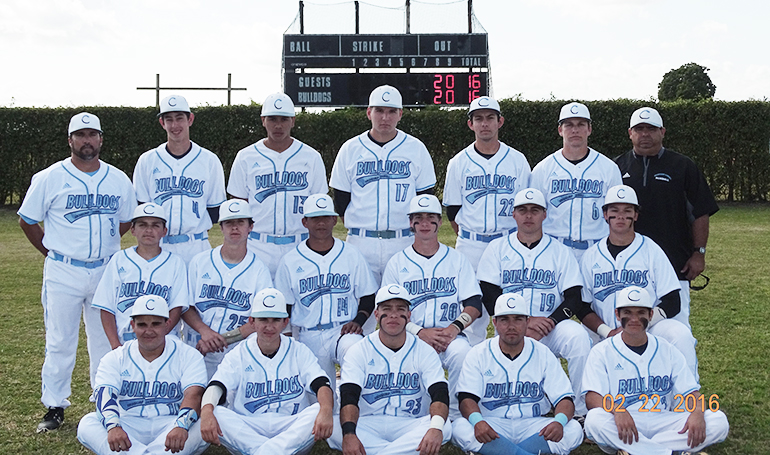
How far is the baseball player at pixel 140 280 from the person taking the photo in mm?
5117

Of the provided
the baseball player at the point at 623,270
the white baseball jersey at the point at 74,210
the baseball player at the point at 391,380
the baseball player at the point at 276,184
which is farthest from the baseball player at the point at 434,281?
the white baseball jersey at the point at 74,210

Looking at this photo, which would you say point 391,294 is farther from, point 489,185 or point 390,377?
point 489,185

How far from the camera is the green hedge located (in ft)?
57.1

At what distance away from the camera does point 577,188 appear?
18.7ft

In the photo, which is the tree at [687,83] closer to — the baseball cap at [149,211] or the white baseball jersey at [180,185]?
the white baseball jersey at [180,185]

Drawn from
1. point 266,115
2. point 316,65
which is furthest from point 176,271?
point 316,65

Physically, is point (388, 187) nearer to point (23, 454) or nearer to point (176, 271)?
point (176, 271)

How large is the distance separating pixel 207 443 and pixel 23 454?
47.2 inches

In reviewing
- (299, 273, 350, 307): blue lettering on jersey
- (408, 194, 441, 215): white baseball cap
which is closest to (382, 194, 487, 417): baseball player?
(408, 194, 441, 215): white baseball cap

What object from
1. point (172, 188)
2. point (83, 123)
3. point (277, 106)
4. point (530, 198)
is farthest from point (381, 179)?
point (83, 123)

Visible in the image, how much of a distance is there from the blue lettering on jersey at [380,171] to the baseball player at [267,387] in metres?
1.53

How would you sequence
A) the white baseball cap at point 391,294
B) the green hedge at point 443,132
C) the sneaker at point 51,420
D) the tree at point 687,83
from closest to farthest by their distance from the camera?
1. the white baseball cap at point 391,294
2. the sneaker at point 51,420
3. the green hedge at point 443,132
4. the tree at point 687,83

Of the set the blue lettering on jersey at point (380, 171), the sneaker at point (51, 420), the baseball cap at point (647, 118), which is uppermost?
the baseball cap at point (647, 118)

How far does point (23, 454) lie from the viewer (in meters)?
4.69
